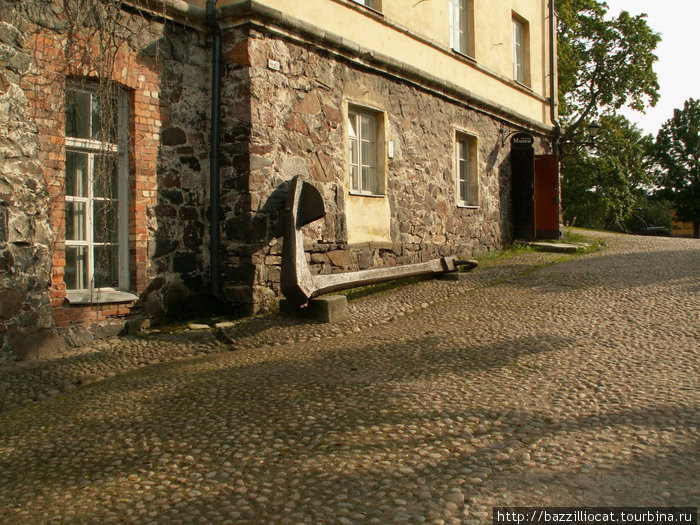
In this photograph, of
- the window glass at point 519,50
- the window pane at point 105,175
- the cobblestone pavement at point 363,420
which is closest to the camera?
the cobblestone pavement at point 363,420

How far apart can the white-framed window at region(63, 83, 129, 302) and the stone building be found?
17 millimetres

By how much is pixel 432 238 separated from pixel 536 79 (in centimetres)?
672

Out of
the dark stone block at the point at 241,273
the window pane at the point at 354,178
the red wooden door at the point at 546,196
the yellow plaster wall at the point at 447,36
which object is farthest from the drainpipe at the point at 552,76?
the dark stone block at the point at 241,273

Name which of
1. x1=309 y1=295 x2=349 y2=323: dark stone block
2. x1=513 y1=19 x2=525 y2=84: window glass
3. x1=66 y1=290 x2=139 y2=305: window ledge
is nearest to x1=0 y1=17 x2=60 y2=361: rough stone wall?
x1=66 y1=290 x2=139 y2=305: window ledge

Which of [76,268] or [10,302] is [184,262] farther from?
[10,302]

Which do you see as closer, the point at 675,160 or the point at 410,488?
the point at 410,488

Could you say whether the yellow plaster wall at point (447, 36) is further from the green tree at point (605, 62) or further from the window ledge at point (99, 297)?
the green tree at point (605, 62)

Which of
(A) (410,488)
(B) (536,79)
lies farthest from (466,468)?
(B) (536,79)

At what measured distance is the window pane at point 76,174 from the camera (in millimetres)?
6219

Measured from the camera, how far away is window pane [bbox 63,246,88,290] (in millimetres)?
6207

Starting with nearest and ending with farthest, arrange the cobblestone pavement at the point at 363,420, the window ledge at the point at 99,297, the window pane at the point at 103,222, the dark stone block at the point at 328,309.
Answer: the cobblestone pavement at the point at 363,420 < the window ledge at the point at 99,297 < the window pane at the point at 103,222 < the dark stone block at the point at 328,309

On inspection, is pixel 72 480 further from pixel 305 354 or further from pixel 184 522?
pixel 305 354

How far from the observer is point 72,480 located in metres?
3.10

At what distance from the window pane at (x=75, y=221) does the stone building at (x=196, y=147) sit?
0.02 m
